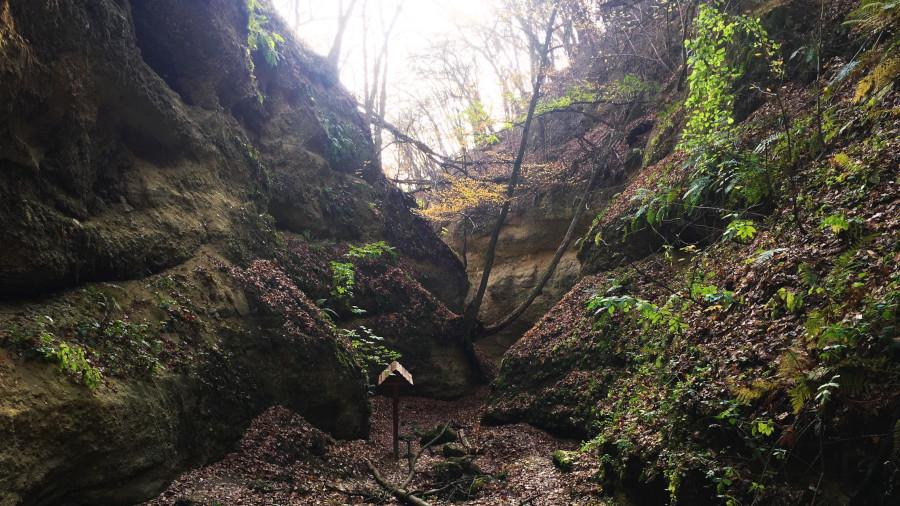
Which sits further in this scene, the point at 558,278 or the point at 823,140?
the point at 558,278

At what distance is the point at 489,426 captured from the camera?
11.9m

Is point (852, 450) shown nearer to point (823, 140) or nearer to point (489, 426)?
point (823, 140)

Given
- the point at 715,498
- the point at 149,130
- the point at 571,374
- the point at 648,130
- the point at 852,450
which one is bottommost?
the point at 715,498

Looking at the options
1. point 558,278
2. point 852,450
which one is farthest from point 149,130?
point 558,278

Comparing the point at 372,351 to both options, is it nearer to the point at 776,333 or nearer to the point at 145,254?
the point at 145,254

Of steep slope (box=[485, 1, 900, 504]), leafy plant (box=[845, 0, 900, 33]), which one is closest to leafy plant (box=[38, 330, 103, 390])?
steep slope (box=[485, 1, 900, 504])

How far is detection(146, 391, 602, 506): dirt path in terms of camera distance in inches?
269

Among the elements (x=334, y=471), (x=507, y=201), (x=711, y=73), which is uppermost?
(x=711, y=73)

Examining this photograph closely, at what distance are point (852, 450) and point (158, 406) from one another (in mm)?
7560

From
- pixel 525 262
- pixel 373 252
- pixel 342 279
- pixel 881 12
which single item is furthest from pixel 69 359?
pixel 525 262

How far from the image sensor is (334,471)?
8.79 metres

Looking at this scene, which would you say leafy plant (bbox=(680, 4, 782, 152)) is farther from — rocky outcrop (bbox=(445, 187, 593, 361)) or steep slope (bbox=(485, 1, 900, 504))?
rocky outcrop (bbox=(445, 187, 593, 361))

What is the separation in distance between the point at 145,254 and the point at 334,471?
16.3ft

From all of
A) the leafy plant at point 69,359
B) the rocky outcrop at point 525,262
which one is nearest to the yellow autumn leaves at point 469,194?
the rocky outcrop at point 525,262
